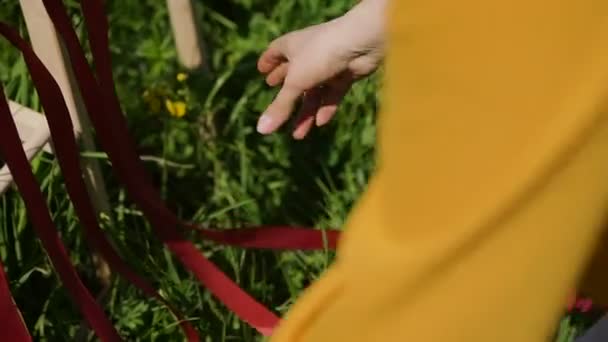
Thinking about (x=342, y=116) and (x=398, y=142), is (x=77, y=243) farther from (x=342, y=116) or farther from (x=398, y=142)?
(x=398, y=142)

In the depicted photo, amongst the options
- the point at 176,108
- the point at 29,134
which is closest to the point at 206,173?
the point at 176,108

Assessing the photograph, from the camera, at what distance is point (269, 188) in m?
1.78

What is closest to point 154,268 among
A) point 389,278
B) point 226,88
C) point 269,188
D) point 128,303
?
point 128,303

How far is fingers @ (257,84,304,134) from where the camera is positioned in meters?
1.16

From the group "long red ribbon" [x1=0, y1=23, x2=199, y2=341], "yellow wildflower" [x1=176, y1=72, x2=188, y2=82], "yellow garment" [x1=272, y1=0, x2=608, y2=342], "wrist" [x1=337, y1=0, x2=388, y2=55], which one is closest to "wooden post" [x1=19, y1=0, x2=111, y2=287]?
"long red ribbon" [x1=0, y1=23, x2=199, y2=341]

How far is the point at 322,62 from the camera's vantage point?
1132 millimetres

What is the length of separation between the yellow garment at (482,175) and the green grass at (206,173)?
886mm

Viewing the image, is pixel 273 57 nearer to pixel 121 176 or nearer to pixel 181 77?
pixel 121 176

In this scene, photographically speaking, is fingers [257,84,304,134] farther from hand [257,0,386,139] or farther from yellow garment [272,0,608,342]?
yellow garment [272,0,608,342]

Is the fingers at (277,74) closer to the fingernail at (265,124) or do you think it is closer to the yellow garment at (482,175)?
the fingernail at (265,124)

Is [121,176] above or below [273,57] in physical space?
below

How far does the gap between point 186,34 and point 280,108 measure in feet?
2.27

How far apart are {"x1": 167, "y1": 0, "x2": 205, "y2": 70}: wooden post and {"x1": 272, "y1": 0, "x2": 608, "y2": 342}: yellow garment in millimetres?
1157

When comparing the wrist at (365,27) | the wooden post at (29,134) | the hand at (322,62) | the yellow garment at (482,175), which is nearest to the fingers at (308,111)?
the hand at (322,62)
